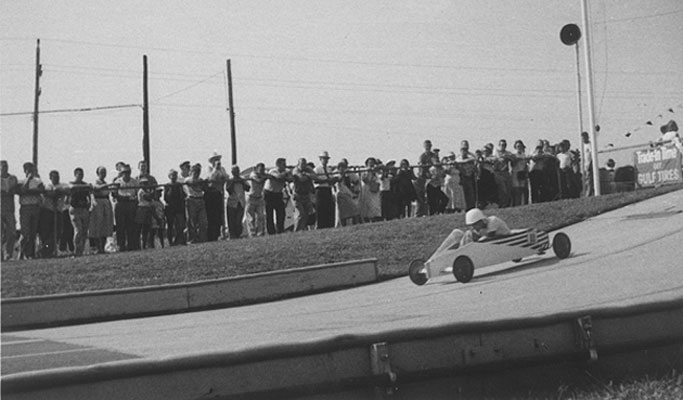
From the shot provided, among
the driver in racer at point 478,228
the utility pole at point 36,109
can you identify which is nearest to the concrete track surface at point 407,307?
the driver in racer at point 478,228

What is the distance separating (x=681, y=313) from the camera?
3.99 meters

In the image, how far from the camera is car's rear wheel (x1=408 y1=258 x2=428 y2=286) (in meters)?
5.60

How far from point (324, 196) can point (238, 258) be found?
2.05 m

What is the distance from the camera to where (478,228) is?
6133 millimetres

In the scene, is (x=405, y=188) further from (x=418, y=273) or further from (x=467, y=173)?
(x=418, y=273)

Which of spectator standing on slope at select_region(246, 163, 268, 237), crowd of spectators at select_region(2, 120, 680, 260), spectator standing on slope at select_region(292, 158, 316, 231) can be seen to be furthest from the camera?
spectator standing on slope at select_region(292, 158, 316, 231)

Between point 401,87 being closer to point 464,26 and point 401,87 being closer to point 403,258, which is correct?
point 464,26

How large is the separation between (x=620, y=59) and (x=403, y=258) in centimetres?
184

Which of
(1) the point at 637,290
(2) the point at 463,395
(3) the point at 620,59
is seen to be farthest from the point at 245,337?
(3) the point at 620,59

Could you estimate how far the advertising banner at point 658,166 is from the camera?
34.7 feet

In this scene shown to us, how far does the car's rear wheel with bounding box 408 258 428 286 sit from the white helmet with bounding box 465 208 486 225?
0.66 meters

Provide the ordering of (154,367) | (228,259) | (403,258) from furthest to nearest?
(403,258) → (228,259) → (154,367)

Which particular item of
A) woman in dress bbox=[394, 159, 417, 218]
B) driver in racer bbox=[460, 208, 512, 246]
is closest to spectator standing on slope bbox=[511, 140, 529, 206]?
woman in dress bbox=[394, 159, 417, 218]

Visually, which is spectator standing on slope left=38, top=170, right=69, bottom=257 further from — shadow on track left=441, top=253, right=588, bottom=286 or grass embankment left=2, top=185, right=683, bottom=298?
shadow on track left=441, top=253, right=588, bottom=286
